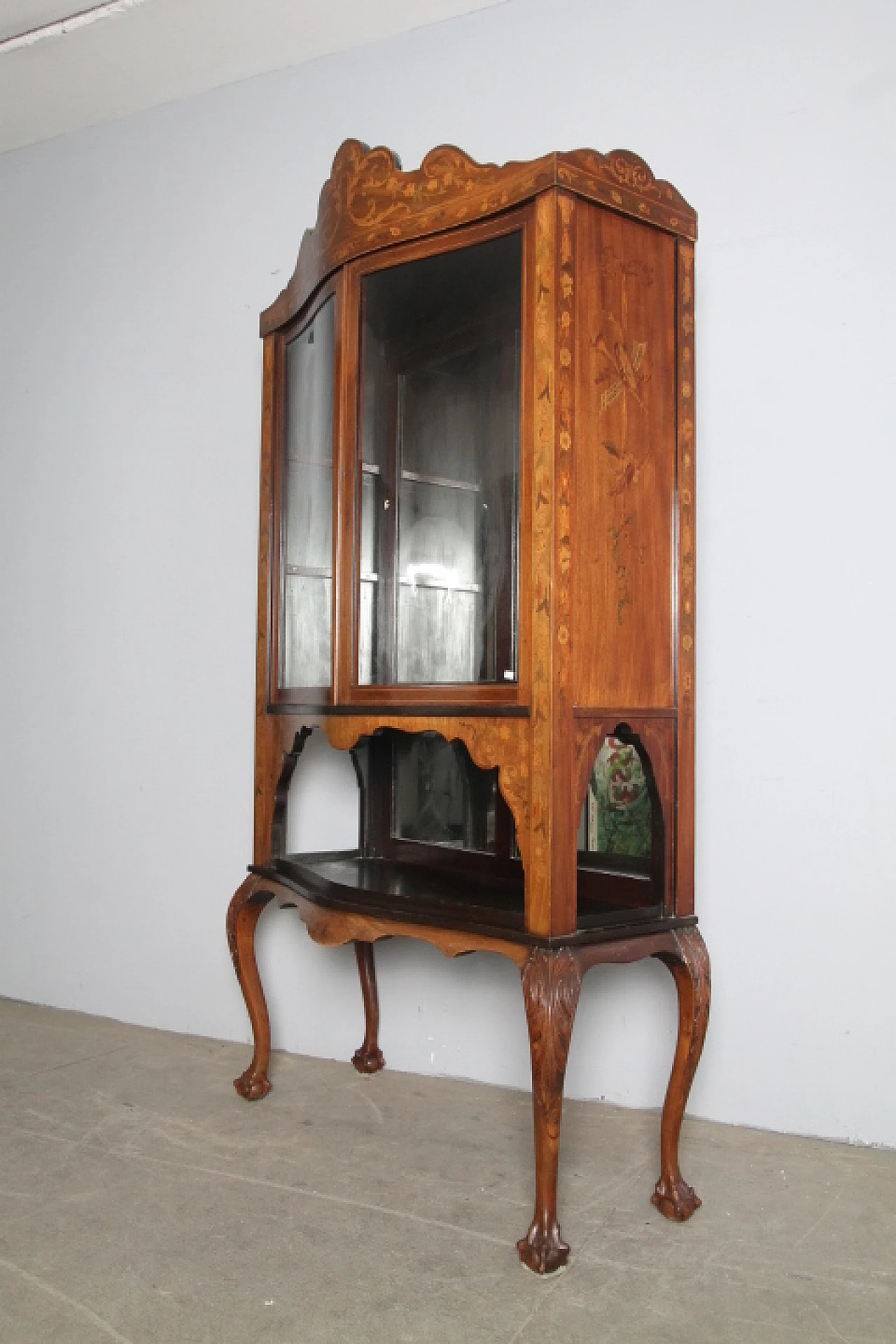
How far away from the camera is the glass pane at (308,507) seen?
2.21 m

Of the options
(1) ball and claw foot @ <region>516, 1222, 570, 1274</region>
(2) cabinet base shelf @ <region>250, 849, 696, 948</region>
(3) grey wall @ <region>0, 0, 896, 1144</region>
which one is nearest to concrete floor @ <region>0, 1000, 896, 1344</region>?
(1) ball and claw foot @ <region>516, 1222, 570, 1274</region>

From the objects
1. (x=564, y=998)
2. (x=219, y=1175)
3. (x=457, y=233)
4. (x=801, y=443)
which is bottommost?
(x=219, y=1175)

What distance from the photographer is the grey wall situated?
2.23 metres

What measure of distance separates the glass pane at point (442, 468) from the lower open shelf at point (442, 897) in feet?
1.24

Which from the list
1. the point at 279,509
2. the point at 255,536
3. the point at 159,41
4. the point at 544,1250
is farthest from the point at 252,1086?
the point at 159,41

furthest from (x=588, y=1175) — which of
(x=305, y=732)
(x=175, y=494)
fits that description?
(x=175, y=494)

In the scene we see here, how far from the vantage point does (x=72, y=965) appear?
3.27 m

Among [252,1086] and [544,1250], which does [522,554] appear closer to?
[544,1250]

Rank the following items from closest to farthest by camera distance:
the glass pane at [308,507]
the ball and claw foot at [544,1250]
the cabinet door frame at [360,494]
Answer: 1. the ball and claw foot at [544,1250]
2. the cabinet door frame at [360,494]
3. the glass pane at [308,507]

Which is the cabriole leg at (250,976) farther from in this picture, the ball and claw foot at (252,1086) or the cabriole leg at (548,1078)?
the cabriole leg at (548,1078)

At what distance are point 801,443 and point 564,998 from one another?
46.7 inches

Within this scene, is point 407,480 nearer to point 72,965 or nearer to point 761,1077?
point 761,1077

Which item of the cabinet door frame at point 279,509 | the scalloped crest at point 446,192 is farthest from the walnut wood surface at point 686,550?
the cabinet door frame at point 279,509

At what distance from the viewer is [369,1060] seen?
271cm
